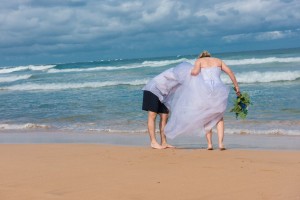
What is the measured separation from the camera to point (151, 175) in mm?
5441

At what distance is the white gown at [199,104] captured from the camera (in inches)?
289

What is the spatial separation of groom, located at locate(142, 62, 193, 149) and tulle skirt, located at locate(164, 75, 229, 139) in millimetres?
183

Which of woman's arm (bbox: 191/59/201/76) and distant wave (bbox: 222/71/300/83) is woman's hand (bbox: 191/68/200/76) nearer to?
woman's arm (bbox: 191/59/201/76)

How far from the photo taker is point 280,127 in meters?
10.1

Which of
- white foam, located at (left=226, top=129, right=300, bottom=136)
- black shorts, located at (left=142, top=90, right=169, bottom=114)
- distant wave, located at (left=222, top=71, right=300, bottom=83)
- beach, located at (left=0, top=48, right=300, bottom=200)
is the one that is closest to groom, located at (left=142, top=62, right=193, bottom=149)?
black shorts, located at (left=142, top=90, right=169, bottom=114)

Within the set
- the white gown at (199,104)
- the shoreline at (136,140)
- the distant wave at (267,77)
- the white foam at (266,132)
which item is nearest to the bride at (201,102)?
the white gown at (199,104)

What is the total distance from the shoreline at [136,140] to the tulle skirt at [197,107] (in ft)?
2.63

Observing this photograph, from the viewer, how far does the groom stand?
25.2 feet

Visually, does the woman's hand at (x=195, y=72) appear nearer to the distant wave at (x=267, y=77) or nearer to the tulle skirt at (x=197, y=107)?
the tulle skirt at (x=197, y=107)

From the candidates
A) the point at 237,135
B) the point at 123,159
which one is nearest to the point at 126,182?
the point at 123,159

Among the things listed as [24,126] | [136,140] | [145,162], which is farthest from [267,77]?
[145,162]

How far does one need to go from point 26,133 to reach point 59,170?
569 centimetres

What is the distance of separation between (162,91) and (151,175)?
2566 millimetres

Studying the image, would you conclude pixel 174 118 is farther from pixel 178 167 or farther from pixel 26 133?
pixel 26 133
